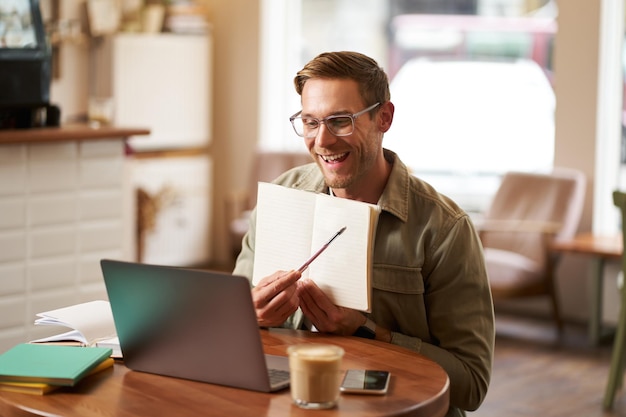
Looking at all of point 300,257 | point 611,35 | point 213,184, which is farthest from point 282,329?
point 213,184

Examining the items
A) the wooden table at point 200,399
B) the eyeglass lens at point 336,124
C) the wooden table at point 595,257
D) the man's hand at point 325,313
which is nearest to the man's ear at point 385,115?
the eyeglass lens at point 336,124

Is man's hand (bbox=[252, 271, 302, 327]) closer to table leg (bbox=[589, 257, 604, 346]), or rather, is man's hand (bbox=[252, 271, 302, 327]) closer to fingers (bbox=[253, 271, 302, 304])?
fingers (bbox=[253, 271, 302, 304])

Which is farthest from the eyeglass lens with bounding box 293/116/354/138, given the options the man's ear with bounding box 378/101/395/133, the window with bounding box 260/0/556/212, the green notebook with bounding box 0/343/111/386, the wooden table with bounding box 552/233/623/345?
the window with bounding box 260/0/556/212

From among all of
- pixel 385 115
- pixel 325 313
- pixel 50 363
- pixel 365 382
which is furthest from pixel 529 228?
pixel 50 363

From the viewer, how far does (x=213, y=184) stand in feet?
24.5

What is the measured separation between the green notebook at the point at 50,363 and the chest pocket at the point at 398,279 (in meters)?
0.64

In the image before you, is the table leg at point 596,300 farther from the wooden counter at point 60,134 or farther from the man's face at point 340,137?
the man's face at point 340,137

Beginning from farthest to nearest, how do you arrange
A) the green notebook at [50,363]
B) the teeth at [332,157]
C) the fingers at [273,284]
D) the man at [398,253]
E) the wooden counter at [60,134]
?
the wooden counter at [60,134] → the teeth at [332,157] → the man at [398,253] → the fingers at [273,284] → the green notebook at [50,363]

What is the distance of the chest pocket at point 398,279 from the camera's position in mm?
2266

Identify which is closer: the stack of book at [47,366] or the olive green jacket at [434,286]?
the stack of book at [47,366]

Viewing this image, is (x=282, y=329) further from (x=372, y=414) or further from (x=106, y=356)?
(x=372, y=414)

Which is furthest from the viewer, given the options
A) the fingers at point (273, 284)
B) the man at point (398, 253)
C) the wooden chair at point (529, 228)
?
the wooden chair at point (529, 228)

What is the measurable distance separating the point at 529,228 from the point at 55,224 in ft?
8.73

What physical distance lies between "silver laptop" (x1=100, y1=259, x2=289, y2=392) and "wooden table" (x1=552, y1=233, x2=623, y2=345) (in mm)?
3639
